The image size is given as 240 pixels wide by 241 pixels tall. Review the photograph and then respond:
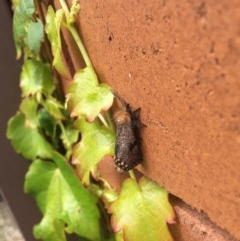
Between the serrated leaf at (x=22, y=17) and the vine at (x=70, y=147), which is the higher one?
the serrated leaf at (x=22, y=17)

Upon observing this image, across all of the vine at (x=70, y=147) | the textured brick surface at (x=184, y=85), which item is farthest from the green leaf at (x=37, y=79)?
the textured brick surface at (x=184, y=85)

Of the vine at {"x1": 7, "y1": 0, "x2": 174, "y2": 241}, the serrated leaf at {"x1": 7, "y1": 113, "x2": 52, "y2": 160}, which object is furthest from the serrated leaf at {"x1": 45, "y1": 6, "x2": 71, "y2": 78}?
the serrated leaf at {"x1": 7, "y1": 113, "x2": 52, "y2": 160}

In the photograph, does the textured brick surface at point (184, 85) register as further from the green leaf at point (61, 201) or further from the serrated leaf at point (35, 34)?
the green leaf at point (61, 201)

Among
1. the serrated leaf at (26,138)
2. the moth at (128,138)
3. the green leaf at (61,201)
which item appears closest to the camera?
the moth at (128,138)

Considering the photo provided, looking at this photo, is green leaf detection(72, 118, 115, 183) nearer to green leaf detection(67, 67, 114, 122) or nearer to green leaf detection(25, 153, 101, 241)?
green leaf detection(67, 67, 114, 122)

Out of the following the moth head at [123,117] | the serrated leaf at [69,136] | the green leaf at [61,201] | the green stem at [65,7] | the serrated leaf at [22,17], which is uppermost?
the serrated leaf at [22,17]

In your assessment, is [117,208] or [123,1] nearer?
[123,1]

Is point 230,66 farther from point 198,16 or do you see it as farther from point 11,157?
point 11,157

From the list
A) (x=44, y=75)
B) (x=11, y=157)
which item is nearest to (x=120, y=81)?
(x=44, y=75)
